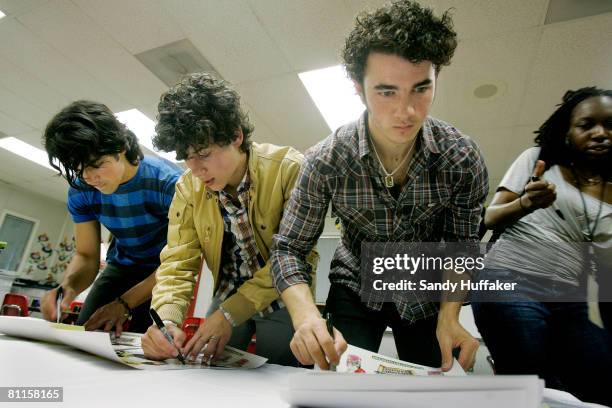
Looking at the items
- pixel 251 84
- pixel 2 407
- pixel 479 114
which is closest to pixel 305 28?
pixel 251 84

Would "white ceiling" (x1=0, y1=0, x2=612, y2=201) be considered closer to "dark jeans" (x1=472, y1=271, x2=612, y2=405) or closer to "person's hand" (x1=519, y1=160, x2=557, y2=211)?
"person's hand" (x1=519, y1=160, x2=557, y2=211)

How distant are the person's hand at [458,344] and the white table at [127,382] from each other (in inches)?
13.6

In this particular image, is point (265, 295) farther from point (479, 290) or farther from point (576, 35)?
point (576, 35)

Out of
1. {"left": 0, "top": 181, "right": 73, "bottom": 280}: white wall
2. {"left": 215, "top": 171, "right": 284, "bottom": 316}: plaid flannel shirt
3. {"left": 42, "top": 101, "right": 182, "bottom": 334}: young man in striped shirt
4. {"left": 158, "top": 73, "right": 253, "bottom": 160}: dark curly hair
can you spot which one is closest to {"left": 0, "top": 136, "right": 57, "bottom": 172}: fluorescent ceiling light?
{"left": 0, "top": 181, "right": 73, "bottom": 280}: white wall

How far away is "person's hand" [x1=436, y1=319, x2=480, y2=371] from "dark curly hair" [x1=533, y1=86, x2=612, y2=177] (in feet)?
1.93

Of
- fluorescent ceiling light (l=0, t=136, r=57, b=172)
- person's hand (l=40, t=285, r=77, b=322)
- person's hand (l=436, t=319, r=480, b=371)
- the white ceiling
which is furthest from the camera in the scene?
fluorescent ceiling light (l=0, t=136, r=57, b=172)

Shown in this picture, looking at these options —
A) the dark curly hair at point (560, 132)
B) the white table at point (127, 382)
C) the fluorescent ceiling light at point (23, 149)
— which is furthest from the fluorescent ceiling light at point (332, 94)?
the fluorescent ceiling light at point (23, 149)

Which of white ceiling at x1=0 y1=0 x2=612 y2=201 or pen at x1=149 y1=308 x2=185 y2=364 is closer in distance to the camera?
pen at x1=149 y1=308 x2=185 y2=364

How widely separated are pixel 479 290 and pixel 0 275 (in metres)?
5.75

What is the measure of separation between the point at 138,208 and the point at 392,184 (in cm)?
95

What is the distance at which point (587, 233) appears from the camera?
2.94 feet

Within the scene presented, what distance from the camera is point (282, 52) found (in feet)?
7.62

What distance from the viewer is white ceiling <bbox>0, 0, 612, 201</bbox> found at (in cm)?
194

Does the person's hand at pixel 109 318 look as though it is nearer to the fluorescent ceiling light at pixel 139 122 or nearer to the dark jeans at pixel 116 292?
the dark jeans at pixel 116 292
